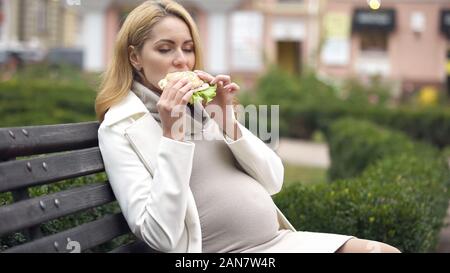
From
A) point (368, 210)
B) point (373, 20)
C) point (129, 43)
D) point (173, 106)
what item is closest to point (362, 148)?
point (368, 210)

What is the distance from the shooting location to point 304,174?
10.3 metres

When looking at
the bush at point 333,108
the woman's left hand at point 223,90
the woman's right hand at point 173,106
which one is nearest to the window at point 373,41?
the bush at point 333,108

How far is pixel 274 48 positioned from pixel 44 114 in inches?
806

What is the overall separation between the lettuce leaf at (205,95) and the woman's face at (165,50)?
0.15 metres

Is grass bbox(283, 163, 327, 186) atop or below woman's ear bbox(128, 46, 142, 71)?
below

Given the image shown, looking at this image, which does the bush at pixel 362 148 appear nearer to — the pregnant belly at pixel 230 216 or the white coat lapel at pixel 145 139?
the pregnant belly at pixel 230 216

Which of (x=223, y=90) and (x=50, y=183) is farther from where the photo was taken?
(x=223, y=90)

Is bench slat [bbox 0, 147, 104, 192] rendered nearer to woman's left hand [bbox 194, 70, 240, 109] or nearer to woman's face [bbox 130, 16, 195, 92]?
woman's face [bbox 130, 16, 195, 92]

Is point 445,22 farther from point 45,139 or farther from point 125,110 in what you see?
point 45,139

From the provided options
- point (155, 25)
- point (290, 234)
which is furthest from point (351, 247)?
point (155, 25)

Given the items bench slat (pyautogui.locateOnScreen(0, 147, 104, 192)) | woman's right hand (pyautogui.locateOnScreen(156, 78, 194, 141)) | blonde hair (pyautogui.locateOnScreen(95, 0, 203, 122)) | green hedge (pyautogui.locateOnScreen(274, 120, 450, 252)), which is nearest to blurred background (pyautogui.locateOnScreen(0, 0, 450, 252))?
green hedge (pyautogui.locateOnScreen(274, 120, 450, 252))

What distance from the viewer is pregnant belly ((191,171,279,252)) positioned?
2.54 metres

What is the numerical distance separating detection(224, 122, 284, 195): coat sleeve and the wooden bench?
1.38ft

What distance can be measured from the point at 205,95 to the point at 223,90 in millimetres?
111
